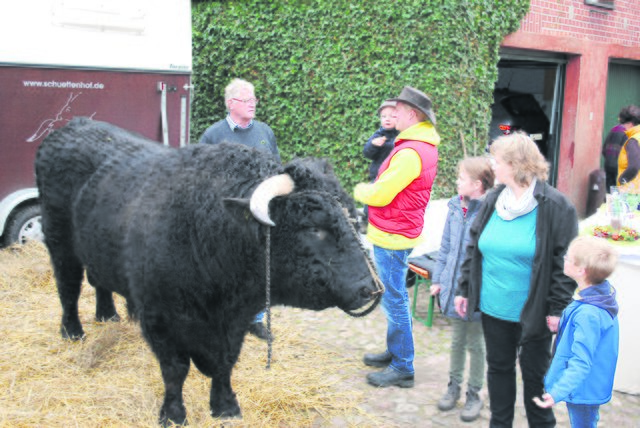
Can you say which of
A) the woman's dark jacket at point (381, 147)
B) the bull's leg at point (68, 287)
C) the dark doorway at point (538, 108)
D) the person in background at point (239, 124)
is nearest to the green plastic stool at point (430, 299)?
the woman's dark jacket at point (381, 147)

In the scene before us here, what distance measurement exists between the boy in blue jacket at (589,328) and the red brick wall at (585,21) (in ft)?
24.4

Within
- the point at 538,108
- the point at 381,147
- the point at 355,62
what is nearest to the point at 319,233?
the point at 381,147

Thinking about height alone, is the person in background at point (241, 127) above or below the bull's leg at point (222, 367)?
above

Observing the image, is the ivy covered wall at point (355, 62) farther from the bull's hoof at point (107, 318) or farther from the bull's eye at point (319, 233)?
the bull's eye at point (319, 233)

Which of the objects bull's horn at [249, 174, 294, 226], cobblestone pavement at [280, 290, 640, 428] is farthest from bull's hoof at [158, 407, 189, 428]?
bull's horn at [249, 174, 294, 226]

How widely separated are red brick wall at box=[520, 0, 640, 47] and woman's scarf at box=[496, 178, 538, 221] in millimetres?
7029

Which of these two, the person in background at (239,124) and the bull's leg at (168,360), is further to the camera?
the person in background at (239,124)

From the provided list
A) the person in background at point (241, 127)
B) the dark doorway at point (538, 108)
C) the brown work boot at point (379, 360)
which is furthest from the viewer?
the dark doorway at point (538, 108)

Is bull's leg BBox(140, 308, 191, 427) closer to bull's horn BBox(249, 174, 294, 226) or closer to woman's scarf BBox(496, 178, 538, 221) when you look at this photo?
bull's horn BBox(249, 174, 294, 226)

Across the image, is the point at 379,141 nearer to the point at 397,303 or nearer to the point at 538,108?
the point at 397,303

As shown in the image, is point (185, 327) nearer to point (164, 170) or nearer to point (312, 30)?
point (164, 170)

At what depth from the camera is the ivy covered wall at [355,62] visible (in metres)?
8.12

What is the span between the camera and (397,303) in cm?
413

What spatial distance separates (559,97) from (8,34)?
896 centimetres
